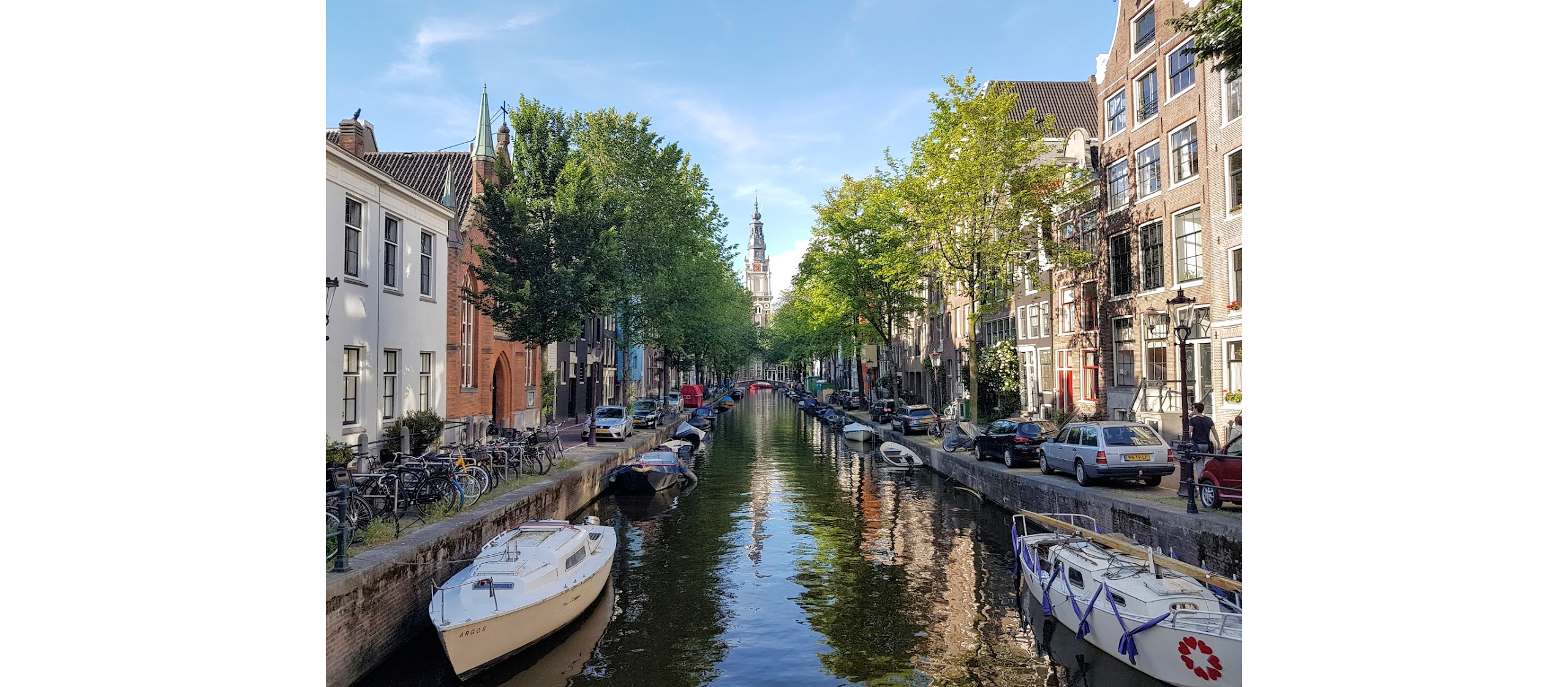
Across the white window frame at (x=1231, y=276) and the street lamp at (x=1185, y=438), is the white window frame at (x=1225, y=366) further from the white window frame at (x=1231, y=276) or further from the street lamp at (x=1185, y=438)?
the street lamp at (x=1185, y=438)

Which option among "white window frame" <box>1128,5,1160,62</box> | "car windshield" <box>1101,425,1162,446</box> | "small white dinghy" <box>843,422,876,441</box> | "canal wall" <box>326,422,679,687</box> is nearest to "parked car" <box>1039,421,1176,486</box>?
"car windshield" <box>1101,425,1162,446</box>

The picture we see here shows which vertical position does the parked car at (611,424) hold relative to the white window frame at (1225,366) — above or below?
below

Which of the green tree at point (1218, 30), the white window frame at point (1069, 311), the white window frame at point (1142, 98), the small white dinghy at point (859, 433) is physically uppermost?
the white window frame at point (1142, 98)

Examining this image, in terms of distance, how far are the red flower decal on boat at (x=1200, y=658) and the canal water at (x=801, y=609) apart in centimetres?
91

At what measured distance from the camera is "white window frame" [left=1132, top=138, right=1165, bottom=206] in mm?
28500

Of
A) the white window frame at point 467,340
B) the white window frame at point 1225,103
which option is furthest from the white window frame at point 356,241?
the white window frame at point 1225,103

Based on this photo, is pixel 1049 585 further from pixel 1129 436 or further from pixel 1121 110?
pixel 1121 110

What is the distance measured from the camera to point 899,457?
32.2m

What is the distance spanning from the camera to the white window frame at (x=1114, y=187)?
30.5m

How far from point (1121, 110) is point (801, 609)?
2550 cm
